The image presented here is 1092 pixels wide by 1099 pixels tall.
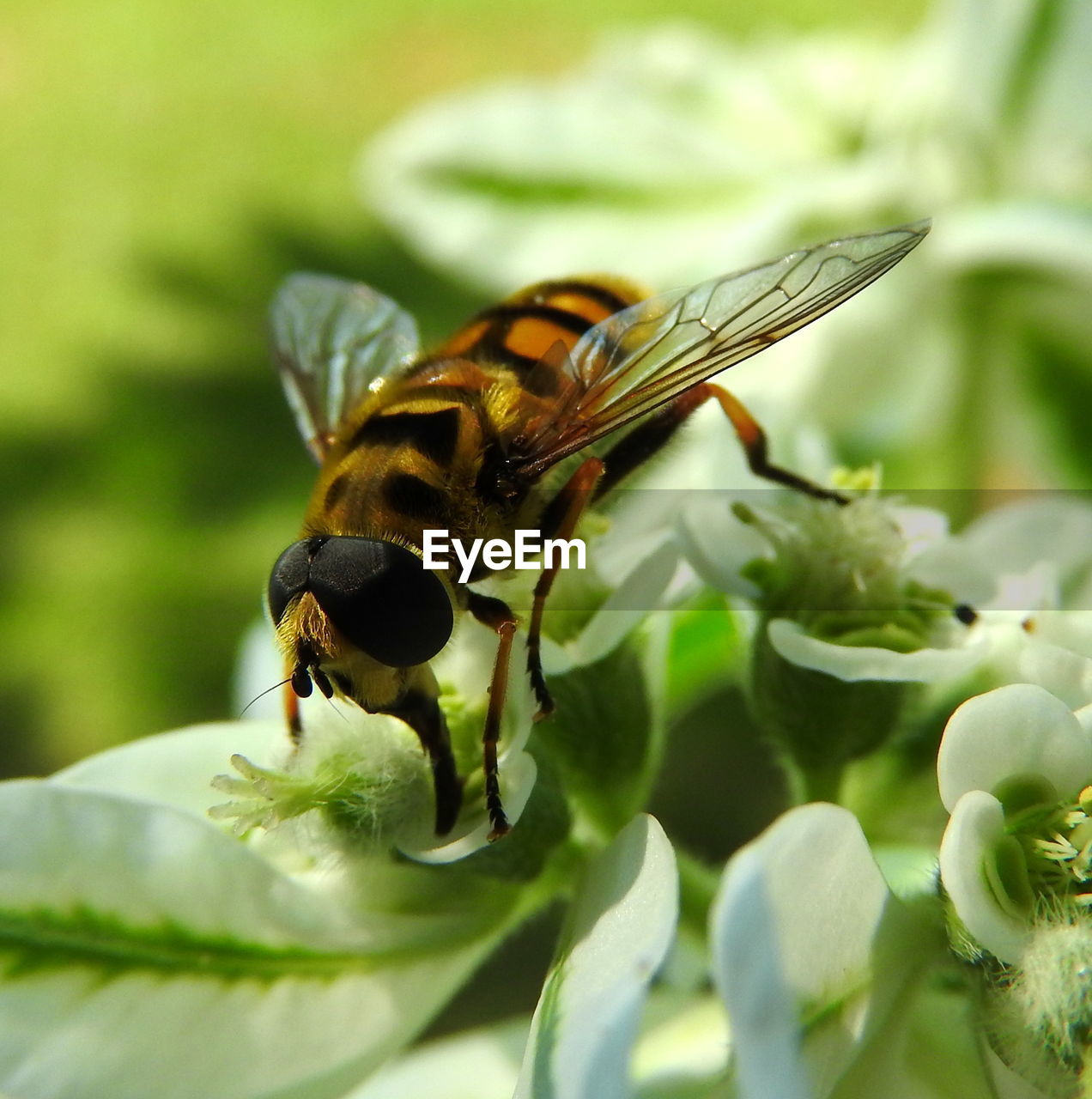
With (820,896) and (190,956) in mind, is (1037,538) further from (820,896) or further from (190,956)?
(190,956)

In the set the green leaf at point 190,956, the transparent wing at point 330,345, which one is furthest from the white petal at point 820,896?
the transparent wing at point 330,345

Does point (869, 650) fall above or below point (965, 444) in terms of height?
above

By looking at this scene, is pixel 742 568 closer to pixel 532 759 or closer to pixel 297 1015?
pixel 532 759

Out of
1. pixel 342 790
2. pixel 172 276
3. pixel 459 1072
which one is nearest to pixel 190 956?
pixel 342 790

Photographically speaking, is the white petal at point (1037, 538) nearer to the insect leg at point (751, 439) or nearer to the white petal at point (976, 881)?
the insect leg at point (751, 439)

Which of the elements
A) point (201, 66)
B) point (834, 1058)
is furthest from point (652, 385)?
point (201, 66)

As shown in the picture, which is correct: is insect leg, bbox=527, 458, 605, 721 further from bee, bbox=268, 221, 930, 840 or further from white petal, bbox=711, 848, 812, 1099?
white petal, bbox=711, 848, 812, 1099
